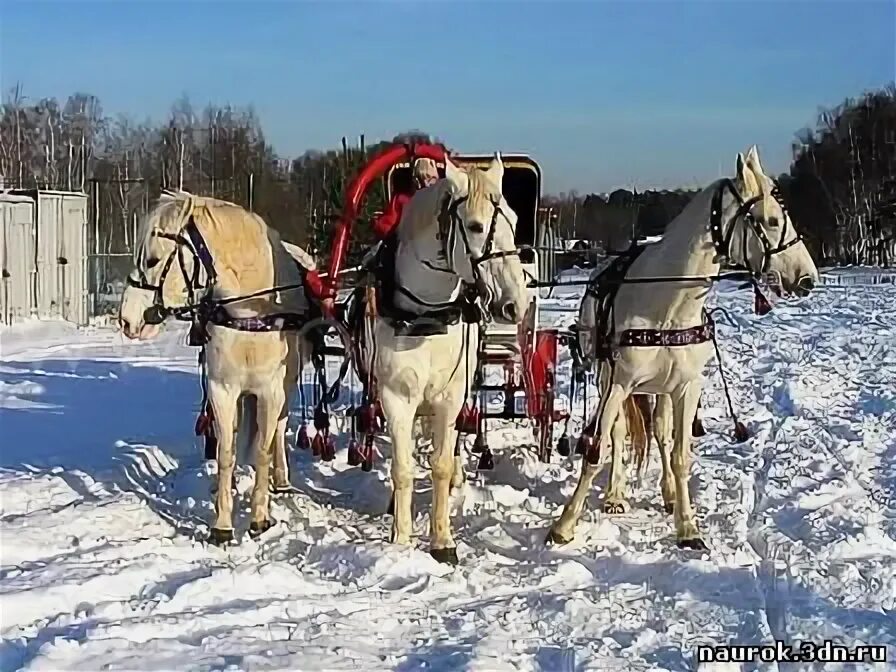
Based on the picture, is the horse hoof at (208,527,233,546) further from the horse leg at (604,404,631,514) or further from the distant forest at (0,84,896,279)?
the distant forest at (0,84,896,279)

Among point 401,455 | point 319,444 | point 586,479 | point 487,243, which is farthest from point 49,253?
point 487,243

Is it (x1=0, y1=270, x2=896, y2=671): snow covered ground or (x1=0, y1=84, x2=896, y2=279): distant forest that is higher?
(x1=0, y1=84, x2=896, y2=279): distant forest

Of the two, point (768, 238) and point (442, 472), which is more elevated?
point (768, 238)

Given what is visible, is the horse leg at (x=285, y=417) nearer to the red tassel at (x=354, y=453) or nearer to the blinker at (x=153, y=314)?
the red tassel at (x=354, y=453)

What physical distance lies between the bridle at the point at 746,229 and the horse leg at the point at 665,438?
121 cm

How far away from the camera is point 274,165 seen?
164 ft

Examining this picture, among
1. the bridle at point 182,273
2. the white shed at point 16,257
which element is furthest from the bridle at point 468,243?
the white shed at point 16,257

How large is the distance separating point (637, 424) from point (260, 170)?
40735mm

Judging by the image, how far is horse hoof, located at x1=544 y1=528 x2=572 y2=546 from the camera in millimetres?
5957

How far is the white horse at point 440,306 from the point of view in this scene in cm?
Result: 492

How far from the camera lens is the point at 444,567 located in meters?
5.52

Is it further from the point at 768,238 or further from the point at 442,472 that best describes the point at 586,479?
the point at 768,238

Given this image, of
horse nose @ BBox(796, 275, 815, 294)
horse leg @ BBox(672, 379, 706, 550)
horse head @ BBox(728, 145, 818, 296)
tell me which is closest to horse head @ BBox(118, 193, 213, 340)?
horse leg @ BBox(672, 379, 706, 550)

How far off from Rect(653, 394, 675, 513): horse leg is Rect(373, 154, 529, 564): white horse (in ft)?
4.61
